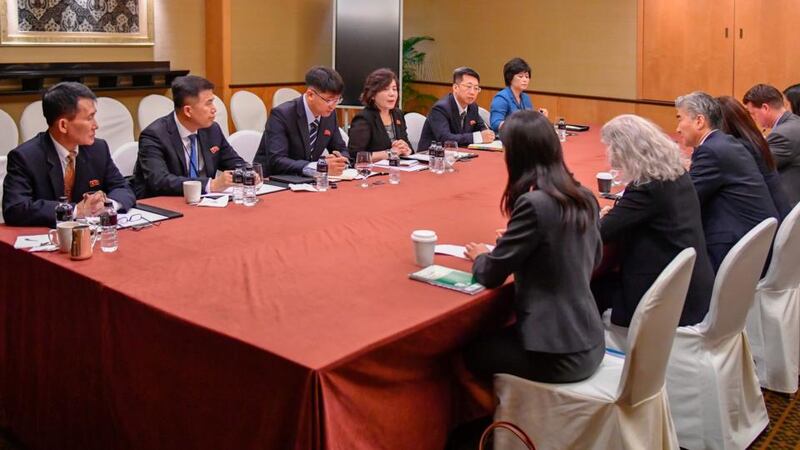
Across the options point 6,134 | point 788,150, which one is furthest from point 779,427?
point 6,134

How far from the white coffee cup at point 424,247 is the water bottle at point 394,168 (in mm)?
1560

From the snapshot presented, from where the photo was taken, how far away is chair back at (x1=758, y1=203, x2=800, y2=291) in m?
3.33

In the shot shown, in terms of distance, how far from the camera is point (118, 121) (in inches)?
264

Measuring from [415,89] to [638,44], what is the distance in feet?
9.73

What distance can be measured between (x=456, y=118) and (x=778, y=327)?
9.59 ft

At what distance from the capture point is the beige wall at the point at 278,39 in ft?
27.0

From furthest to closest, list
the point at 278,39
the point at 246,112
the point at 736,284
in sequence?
1. the point at 278,39
2. the point at 246,112
3. the point at 736,284

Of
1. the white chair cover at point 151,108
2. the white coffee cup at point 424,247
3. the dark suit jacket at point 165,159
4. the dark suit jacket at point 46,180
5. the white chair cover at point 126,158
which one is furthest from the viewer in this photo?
the white chair cover at point 151,108

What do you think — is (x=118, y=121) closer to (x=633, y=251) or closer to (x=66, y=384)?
(x=66, y=384)

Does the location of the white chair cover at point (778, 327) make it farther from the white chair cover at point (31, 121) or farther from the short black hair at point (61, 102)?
A: the white chair cover at point (31, 121)

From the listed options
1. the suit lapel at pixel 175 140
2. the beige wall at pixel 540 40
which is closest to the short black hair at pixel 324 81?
the suit lapel at pixel 175 140

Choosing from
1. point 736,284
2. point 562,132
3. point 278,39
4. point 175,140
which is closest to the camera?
point 736,284

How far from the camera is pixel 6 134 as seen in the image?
564 cm

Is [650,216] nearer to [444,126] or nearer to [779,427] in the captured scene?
[779,427]
